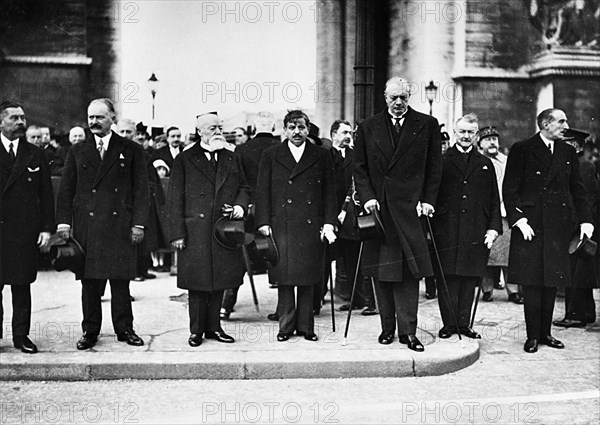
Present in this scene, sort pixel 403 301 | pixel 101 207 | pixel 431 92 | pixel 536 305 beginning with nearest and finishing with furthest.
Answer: pixel 101 207 → pixel 403 301 → pixel 536 305 → pixel 431 92

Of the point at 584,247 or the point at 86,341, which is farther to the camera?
the point at 584,247

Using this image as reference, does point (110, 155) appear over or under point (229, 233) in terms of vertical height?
over

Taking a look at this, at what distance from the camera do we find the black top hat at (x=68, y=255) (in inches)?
253

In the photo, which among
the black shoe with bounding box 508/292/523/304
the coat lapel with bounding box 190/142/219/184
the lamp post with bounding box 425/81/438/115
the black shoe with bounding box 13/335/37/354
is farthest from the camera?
the lamp post with bounding box 425/81/438/115

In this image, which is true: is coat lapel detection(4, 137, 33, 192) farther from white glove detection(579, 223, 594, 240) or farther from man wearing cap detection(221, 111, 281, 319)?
white glove detection(579, 223, 594, 240)

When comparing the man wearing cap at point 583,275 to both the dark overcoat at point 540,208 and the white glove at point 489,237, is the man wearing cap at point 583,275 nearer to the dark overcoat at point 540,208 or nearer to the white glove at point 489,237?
the dark overcoat at point 540,208

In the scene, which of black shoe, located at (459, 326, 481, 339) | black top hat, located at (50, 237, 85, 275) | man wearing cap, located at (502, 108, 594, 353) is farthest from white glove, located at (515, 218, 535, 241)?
black top hat, located at (50, 237, 85, 275)

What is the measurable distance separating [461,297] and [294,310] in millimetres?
1555

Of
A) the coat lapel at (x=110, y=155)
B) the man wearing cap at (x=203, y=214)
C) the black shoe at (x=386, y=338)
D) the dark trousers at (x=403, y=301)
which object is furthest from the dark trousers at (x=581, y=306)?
the coat lapel at (x=110, y=155)

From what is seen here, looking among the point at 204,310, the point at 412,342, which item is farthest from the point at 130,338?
the point at 412,342

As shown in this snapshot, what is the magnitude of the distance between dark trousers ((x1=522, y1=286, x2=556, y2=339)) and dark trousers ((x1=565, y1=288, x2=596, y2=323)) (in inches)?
44.1

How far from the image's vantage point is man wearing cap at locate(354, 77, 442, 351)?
663 cm

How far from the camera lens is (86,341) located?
6551 mm

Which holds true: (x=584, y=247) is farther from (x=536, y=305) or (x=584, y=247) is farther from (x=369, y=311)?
(x=369, y=311)
